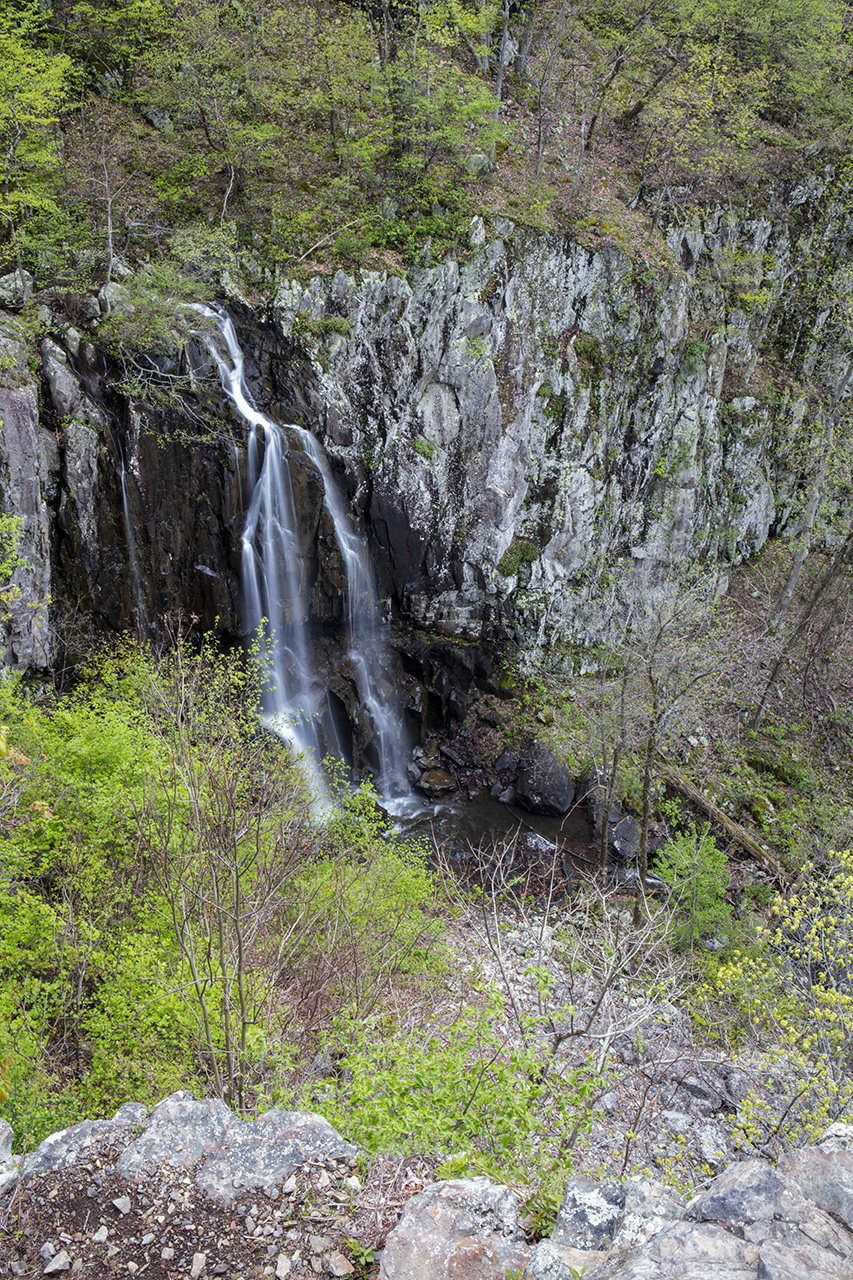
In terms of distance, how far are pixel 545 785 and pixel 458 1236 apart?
1342cm

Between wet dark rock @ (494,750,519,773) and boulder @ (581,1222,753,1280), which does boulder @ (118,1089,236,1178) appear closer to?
boulder @ (581,1222,753,1280)

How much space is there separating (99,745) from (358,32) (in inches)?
859

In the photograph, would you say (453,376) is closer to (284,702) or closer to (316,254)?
(316,254)

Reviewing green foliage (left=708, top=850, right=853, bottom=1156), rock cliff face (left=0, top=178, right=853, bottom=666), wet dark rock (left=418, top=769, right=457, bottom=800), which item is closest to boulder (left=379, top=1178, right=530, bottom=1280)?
green foliage (left=708, top=850, right=853, bottom=1156)

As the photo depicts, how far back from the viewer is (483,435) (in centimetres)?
1758

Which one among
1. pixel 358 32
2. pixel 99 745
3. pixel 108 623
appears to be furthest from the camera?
pixel 358 32

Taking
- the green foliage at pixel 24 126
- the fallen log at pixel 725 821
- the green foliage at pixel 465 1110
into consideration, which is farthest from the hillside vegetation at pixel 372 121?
the green foliage at pixel 465 1110

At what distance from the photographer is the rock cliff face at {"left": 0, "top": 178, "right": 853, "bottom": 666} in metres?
12.8

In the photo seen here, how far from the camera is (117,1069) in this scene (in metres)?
5.44

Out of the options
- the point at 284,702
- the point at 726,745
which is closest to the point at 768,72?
the point at 726,745

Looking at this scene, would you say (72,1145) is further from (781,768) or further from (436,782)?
(781,768)

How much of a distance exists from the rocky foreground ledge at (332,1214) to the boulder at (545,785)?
493 inches

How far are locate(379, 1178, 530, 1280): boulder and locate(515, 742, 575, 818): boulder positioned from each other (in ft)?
42.3

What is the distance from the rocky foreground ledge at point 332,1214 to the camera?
258 cm
